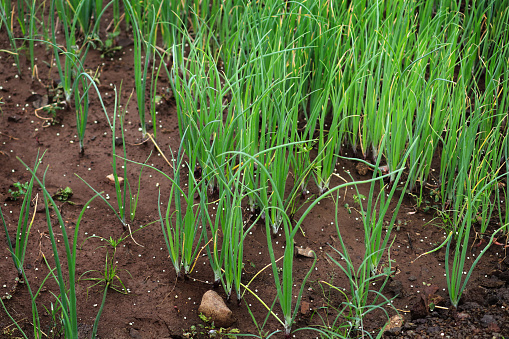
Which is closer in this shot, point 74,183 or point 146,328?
point 146,328

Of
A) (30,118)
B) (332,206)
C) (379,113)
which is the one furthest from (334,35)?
(30,118)

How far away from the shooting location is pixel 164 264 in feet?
6.59

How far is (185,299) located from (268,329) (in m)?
0.32

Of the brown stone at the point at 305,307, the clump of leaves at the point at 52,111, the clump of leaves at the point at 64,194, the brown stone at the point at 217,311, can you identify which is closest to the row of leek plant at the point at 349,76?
the clump of leaves at the point at 52,111

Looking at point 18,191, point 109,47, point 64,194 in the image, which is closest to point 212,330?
point 64,194

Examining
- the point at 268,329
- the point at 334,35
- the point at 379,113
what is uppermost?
the point at 334,35

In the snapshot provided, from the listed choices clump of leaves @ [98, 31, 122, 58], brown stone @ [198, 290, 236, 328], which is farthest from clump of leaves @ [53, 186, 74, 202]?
clump of leaves @ [98, 31, 122, 58]

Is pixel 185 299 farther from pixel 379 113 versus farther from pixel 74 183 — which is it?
pixel 379 113

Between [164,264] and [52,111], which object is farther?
[52,111]

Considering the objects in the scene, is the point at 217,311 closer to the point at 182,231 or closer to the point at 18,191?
the point at 182,231

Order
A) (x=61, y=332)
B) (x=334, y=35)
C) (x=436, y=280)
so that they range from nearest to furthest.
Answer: (x=61, y=332) < (x=436, y=280) < (x=334, y=35)

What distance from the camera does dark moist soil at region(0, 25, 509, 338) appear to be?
180cm

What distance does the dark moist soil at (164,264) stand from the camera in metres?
1.80

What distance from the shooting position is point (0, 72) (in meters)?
2.79
